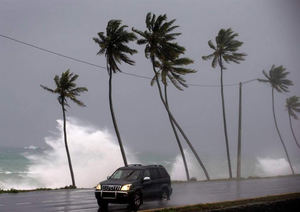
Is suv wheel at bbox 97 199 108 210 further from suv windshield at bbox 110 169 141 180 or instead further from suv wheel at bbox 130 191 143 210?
suv windshield at bbox 110 169 141 180

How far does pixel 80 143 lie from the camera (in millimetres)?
117250

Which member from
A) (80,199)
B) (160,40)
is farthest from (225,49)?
(80,199)

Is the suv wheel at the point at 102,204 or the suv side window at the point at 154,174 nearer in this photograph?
the suv wheel at the point at 102,204

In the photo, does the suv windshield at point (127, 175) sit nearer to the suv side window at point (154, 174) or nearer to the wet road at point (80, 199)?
→ the suv side window at point (154, 174)

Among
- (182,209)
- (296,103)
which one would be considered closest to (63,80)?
(182,209)

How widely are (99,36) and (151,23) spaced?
6289 mm

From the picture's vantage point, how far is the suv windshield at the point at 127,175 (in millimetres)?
15453

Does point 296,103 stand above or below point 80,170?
above

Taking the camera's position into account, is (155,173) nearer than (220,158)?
Yes

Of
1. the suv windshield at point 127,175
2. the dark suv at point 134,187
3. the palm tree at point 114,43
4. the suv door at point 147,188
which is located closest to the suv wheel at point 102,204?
the dark suv at point 134,187

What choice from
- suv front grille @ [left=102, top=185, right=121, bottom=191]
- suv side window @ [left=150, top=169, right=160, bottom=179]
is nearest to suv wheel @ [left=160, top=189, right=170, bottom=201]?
suv side window @ [left=150, top=169, right=160, bottom=179]

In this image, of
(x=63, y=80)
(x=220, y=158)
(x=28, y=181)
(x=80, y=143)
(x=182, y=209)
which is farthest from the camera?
(x=220, y=158)

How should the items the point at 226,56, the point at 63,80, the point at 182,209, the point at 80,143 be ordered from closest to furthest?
the point at 182,209, the point at 63,80, the point at 226,56, the point at 80,143

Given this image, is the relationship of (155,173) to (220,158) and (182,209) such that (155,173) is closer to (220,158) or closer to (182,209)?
(182,209)
